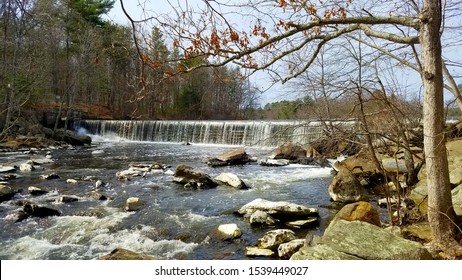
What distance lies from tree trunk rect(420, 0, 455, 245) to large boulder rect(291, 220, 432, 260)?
0.58m

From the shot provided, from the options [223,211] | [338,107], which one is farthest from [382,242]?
[223,211]

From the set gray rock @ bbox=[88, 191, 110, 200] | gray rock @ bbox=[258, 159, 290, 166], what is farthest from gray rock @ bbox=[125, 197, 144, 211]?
gray rock @ bbox=[258, 159, 290, 166]

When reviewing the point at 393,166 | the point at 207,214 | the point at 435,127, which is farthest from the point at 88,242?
the point at 393,166

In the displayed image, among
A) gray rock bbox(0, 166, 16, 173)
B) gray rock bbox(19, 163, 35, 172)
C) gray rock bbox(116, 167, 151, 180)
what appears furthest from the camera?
gray rock bbox(19, 163, 35, 172)

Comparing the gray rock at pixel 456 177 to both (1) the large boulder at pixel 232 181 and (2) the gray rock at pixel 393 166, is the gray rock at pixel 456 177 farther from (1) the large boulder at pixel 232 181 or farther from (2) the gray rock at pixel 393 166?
(1) the large boulder at pixel 232 181

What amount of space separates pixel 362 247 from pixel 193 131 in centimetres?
2025

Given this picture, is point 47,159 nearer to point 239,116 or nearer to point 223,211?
point 223,211

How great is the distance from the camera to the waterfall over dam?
20.0 m

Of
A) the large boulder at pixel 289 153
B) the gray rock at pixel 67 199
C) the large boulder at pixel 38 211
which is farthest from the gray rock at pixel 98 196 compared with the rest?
the large boulder at pixel 289 153

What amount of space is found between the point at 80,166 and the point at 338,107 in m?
10.5

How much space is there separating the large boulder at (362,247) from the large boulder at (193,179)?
618 centimetres

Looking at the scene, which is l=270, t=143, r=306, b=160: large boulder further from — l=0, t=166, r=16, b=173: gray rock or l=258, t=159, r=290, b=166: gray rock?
l=0, t=166, r=16, b=173: gray rock

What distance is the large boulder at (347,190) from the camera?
7.71 m

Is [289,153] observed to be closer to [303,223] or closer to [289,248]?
[303,223]
